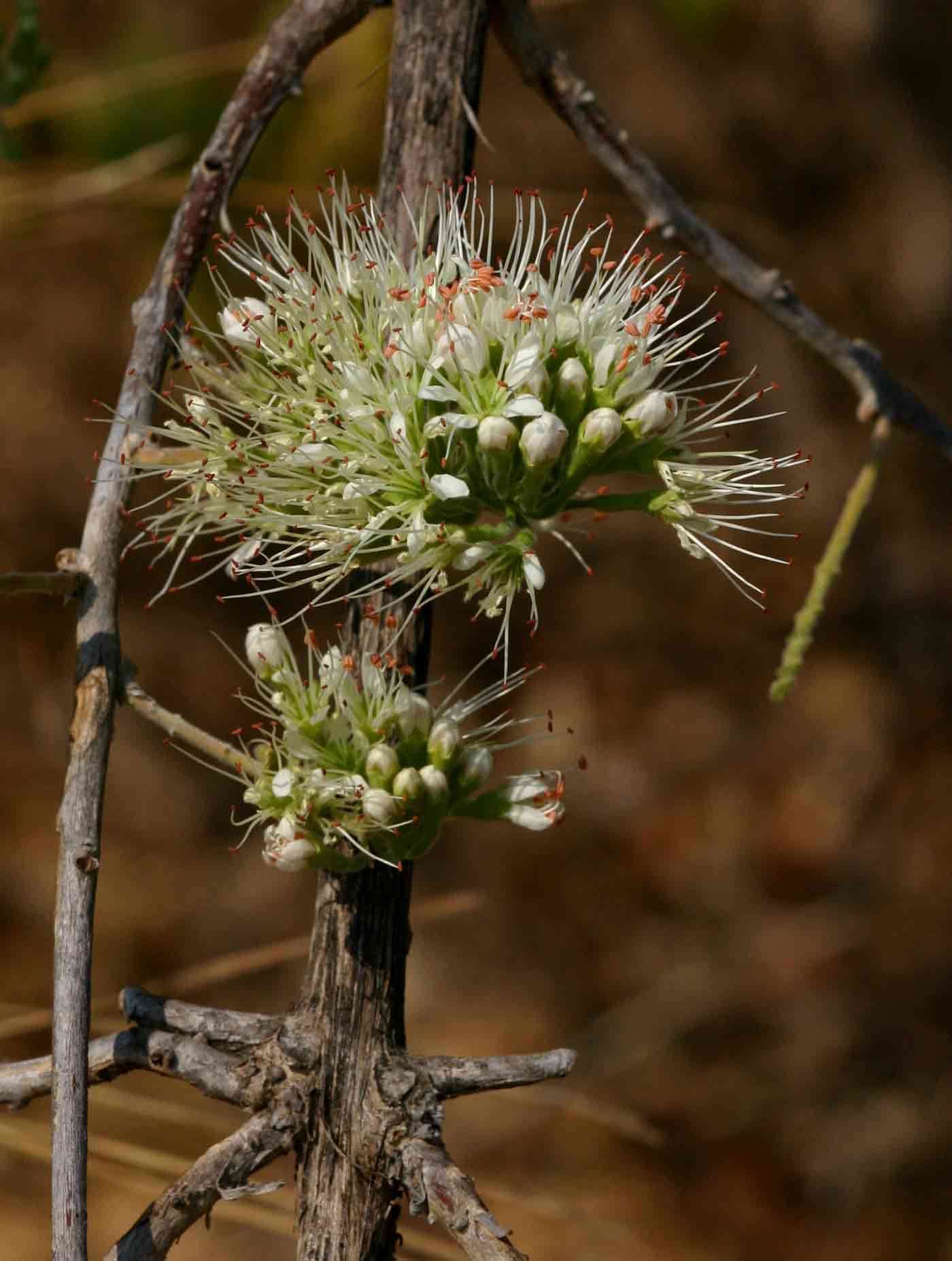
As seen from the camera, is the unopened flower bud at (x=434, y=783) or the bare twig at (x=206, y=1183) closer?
the bare twig at (x=206, y=1183)

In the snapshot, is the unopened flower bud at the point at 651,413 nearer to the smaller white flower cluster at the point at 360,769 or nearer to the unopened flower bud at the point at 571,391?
the unopened flower bud at the point at 571,391

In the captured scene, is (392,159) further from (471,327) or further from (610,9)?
(610,9)

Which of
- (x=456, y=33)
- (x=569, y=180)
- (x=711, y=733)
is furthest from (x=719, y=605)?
(x=456, y=33)

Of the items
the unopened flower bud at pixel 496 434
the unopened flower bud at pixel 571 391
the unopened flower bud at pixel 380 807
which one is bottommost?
the unopened flower bud at pixel 380 807

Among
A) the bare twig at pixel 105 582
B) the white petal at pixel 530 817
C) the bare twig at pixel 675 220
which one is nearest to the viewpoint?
the bare twig at pixel 105 582

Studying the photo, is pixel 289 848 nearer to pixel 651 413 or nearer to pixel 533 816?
pixel 533 816

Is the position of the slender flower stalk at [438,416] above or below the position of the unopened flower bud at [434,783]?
above

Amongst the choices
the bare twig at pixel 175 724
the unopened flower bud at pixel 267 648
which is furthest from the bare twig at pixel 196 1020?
the unopened flower bud at pixel 267 648

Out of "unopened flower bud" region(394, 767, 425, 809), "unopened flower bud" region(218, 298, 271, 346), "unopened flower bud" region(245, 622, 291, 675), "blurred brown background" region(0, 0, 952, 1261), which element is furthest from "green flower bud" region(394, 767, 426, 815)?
"blurred brown background" region(0, 0, 952, 1261)
